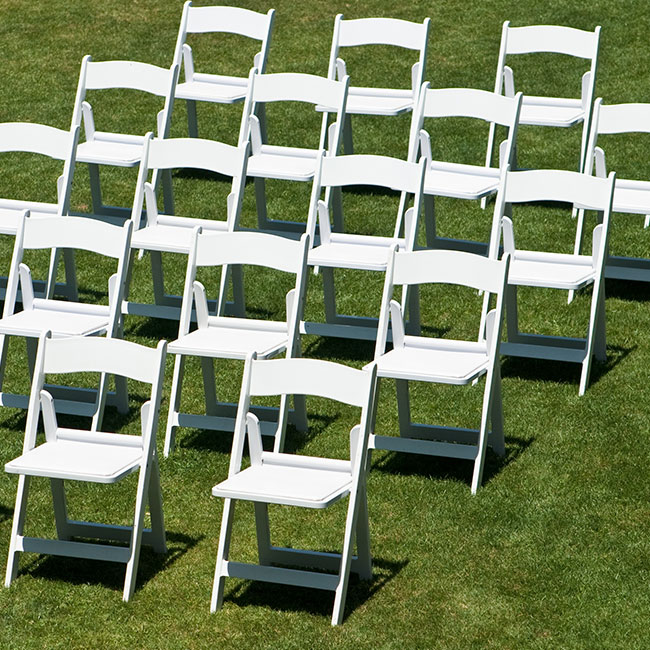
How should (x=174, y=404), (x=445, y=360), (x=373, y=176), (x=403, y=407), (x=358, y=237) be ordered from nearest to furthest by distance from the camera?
(x=445, y=360)
(x=403, y=407)
(x=174, y=404)
(x=373, y=176)
(x=358, y=237)

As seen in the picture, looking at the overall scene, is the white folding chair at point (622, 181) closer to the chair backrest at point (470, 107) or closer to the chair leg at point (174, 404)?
the chair backrest at point (470, 107)

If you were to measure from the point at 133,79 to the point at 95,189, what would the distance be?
90cm

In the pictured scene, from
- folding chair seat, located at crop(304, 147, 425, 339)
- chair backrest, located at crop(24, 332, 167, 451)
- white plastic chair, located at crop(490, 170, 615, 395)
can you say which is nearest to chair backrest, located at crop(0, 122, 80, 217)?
folding chair seat, located at crop(304, 147, 425, 339)

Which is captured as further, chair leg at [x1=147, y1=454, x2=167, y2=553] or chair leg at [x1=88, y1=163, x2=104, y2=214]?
chair leg at [x1=88, y1=163, x2=104, y2=214]

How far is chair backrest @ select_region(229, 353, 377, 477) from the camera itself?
7.39 m

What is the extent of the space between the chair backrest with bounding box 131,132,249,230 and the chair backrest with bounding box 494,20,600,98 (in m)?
2.96

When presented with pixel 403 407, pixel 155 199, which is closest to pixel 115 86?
pixel 155 199

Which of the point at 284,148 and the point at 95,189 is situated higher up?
the point at 284,148

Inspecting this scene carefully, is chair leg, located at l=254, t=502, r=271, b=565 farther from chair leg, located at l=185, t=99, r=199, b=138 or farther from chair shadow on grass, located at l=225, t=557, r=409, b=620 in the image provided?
chair leg, located at l=185, t=99, r=199, b=138

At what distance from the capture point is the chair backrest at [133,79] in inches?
463

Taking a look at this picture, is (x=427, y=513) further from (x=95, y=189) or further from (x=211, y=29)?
(x=211, y=29)

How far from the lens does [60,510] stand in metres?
7.90

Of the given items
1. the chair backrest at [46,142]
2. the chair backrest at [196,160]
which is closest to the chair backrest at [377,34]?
the chair backrest at [196,160]

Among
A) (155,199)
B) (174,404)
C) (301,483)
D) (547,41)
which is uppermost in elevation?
(547,41)
